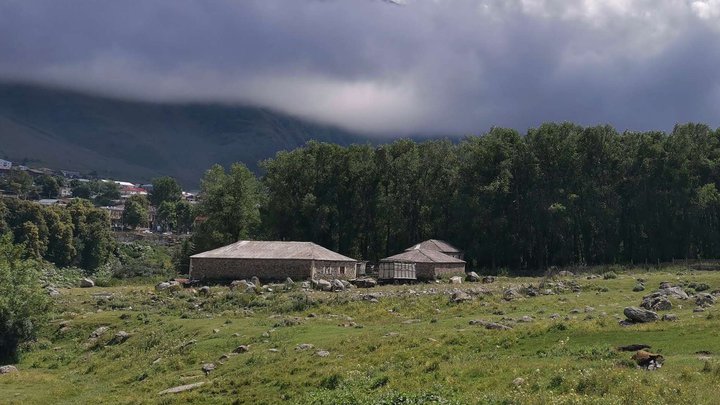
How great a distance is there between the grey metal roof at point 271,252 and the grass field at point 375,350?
11.7 meters

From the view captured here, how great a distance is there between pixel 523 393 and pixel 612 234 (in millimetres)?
68961

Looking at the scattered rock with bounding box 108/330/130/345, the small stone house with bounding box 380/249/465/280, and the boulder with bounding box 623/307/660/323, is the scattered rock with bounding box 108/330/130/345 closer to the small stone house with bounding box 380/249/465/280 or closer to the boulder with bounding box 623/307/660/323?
the small stone house with bounding box 380/249/465/280

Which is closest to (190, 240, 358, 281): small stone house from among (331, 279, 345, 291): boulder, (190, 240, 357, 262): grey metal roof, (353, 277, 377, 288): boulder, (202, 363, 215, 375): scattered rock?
(190, 240, 357, 262): grey metal roof

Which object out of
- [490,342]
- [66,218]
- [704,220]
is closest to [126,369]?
[490,342]

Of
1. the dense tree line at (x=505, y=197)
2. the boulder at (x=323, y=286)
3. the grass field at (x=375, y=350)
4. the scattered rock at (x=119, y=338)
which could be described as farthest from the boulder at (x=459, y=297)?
the dense tree line at (x=505, y=197)

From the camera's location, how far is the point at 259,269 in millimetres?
63594

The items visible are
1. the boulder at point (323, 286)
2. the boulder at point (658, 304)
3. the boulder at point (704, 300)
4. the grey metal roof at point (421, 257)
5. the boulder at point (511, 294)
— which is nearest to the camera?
the boulder at point (658, 304)

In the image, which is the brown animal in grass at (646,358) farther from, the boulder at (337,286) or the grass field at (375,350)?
the boulder at (337,286)

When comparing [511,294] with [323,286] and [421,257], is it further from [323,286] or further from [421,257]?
[421,257]

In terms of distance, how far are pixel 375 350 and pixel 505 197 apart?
5834 cm

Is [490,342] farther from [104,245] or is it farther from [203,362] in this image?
[104,245]

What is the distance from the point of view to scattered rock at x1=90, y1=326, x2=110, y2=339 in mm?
43009

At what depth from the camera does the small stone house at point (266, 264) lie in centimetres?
6303

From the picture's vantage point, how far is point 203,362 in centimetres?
3181
